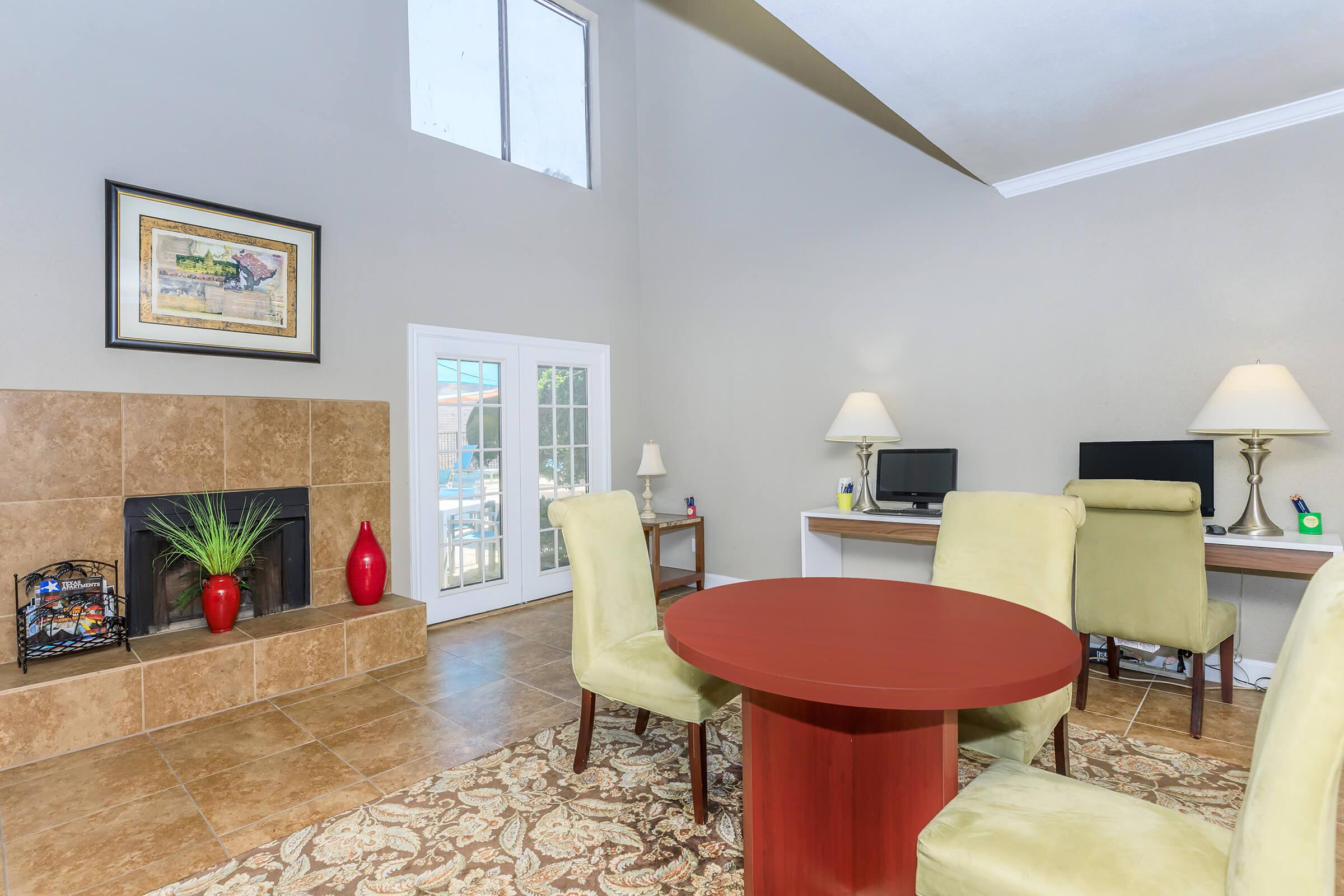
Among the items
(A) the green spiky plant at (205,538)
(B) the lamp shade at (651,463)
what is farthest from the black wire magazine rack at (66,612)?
(B) the lamp shade at (651,463)

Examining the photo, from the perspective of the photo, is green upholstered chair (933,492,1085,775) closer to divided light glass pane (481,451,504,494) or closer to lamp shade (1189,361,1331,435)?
lamp shade (1189,361,1331,435)

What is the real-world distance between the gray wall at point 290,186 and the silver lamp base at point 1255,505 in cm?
388

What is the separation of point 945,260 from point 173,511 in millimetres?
4286

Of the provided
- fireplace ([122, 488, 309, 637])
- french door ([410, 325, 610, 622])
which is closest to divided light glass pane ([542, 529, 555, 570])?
french door ([410, 325, 610, 622])

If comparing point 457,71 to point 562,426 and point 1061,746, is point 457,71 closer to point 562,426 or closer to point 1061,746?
point 562,426

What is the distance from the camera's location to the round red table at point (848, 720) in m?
1.30

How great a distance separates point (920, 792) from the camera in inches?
55.7

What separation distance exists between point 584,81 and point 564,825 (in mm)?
5252

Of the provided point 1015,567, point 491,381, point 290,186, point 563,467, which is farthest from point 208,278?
point 1015,567

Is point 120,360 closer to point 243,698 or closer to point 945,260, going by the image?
point 243,698

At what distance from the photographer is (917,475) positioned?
388 cm

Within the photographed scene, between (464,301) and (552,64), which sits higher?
(552,64)

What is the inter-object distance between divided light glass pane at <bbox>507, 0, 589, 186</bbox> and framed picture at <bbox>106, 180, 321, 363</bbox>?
6.30ft

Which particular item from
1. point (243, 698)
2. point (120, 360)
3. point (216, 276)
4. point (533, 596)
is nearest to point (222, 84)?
point (216, 276)
